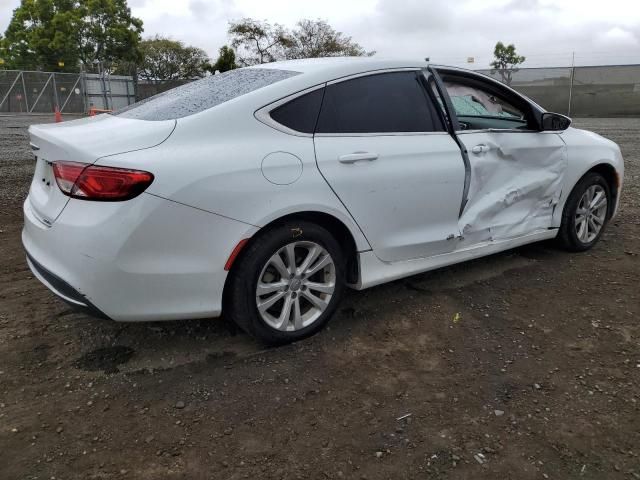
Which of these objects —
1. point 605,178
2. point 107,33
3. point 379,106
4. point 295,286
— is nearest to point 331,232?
point 295,286

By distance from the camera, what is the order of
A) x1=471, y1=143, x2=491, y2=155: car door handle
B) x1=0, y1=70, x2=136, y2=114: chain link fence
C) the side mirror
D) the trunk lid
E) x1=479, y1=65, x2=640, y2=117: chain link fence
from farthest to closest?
x1=0, y1=70, x2=136, y2=114: chain link fence
x1=479, y1=65, x2=640, y2=117: chain link fence
the side mirror
x1=471, y1=143, x2=491, y2=155: car door handle
the trunk lid

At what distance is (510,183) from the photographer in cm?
412

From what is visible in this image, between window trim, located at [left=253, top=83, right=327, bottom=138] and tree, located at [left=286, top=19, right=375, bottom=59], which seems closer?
window trim, located at [left=253, top=83, right=327, bottom=138]

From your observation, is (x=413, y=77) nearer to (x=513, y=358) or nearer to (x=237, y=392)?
(x=513, y=358)

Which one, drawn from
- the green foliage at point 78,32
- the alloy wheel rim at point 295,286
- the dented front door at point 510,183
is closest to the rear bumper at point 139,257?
the alloy wheel rim at point 295,286

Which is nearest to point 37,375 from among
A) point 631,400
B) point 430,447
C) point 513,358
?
point 430,447

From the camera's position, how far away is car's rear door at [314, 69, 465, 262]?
10.5ft

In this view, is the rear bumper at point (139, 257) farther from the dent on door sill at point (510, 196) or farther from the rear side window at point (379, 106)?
the dent on door sill at point (510, 196)

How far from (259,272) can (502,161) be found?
212 centimetres

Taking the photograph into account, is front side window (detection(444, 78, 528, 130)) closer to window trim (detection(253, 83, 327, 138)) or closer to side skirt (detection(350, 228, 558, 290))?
side skirt (detection(350, 228, 558, 290))

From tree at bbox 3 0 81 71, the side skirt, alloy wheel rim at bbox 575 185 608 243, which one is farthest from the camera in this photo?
tree at bbox 3 0 81 71

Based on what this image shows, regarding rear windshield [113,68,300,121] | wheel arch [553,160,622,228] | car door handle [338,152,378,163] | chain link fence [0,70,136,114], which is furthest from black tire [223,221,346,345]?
chain link fence [0,70,136,114]

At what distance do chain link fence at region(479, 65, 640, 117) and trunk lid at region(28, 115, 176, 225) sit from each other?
21.0 m

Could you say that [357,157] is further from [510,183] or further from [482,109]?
[482,109]
